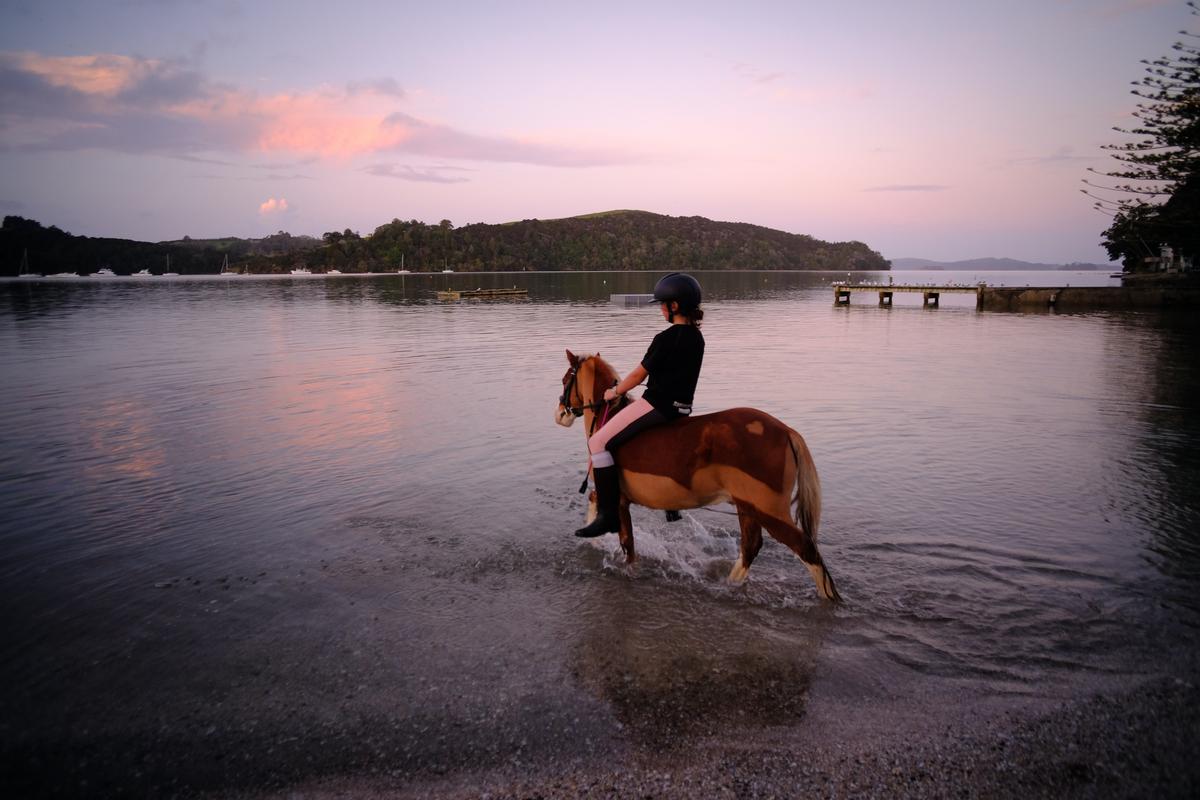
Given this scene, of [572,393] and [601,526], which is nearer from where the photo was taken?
[601,526]

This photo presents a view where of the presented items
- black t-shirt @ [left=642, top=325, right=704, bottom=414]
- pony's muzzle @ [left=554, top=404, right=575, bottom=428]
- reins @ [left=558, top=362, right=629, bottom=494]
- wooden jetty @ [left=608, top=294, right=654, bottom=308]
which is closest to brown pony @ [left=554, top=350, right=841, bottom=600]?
black t-shirt @ [left=642, top=325, right=704, bottom=414]

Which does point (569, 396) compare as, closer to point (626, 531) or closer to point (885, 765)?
point (626, 531)

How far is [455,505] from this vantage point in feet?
29.2

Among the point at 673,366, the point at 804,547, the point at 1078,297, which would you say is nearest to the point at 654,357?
the point at 673,366

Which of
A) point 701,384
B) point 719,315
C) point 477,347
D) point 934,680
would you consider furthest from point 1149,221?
point 934,680

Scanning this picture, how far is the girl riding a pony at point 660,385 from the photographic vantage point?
609 cm

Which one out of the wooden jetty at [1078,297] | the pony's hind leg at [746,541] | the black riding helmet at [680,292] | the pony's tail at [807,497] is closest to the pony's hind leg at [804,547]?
the pony's tail at [807,497]

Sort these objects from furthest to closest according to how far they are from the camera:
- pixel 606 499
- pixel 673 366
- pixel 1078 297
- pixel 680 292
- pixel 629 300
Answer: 1. pixel 629 300
2. pixel 1078 297
3. pixel 606 499
4. pixel 673 366
5. pixel 680 292

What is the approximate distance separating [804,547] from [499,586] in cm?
303

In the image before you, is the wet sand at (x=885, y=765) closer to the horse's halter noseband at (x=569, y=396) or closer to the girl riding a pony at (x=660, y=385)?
the girl riding a pony at (x=660, y=385)

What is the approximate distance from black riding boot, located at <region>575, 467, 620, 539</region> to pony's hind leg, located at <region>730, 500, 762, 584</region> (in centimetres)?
127

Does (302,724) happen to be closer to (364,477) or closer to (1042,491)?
(364,477)

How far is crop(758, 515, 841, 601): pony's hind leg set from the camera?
19.2 ft

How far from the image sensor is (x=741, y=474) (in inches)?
235
